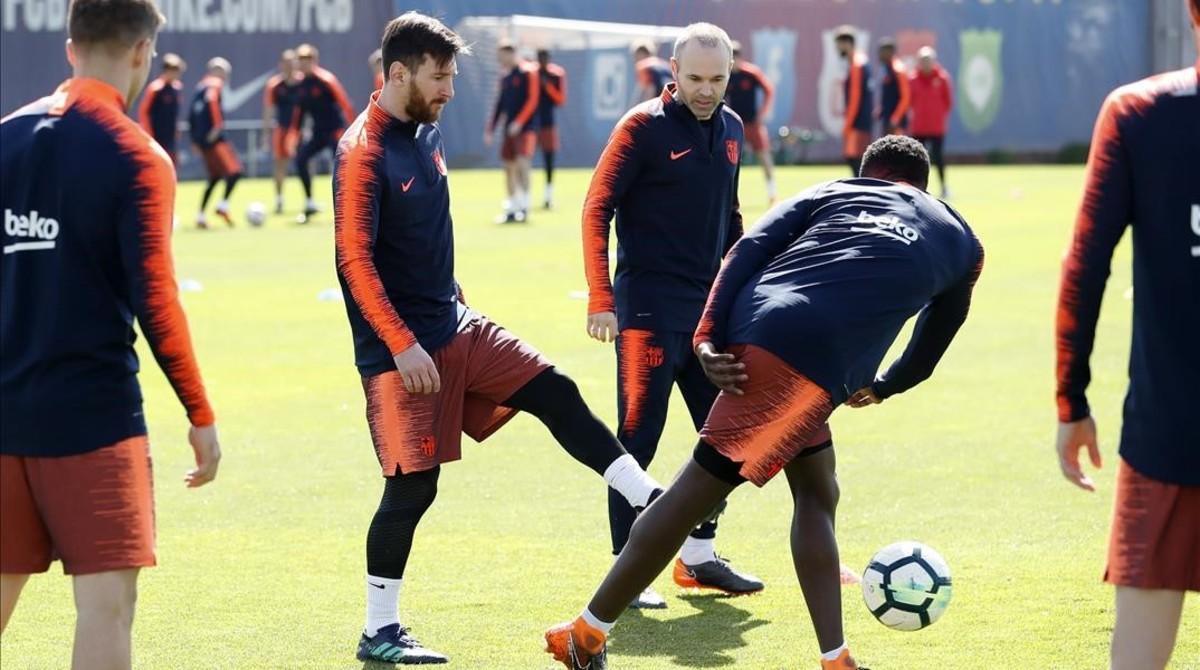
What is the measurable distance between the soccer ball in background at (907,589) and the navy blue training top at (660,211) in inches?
48.1

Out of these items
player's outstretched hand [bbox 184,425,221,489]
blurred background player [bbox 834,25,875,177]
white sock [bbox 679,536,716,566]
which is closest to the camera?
player's outstretched hand [bbox 184,425,221,489]

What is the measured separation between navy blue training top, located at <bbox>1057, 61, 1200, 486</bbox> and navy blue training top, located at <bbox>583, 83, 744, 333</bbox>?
2.73m

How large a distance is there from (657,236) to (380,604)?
1726mm

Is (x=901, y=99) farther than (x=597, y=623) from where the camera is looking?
Yes

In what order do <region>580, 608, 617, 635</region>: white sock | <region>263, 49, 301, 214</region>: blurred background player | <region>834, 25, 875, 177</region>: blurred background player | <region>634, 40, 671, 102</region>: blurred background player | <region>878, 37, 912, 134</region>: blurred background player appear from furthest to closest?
1. <region>878, 37, 912, 134</region>: blurred background player
2. <region>834, 25, 875, 177</region>: blurred background player
3. <region>263, 49, 301, 214</region>: blurred background player
4. <region>634, 40, 671, 102</region>: blurred background player
5. <region>580, 608, 617, 635</region>: white sock

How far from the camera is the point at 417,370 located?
5848 mm

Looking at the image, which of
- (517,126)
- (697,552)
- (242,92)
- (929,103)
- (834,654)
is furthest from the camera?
(242,92)

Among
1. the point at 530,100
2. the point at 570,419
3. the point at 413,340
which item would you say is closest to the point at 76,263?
the point at 413,340

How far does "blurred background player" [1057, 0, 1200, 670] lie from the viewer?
3893 millimetres

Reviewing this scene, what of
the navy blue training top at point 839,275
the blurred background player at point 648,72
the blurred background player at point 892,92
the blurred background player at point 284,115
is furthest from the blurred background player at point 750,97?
the navy blue training top at point 839,275

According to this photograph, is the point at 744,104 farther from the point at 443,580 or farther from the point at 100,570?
the point at 100,570

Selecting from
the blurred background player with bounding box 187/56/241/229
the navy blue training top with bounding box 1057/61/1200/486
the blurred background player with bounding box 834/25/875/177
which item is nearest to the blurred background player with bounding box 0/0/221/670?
the navy blue training top with bounding box 1057/61/1200/486

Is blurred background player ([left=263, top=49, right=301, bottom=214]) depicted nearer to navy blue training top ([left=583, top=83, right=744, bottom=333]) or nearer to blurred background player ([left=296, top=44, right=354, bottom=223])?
blurred background player ([left=296, top=44, right=354, bottom=223])

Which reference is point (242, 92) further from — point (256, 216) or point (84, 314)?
point (84, 314)
